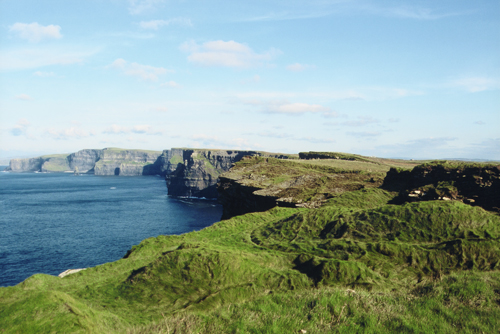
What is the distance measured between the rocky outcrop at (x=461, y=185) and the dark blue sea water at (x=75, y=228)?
49.2 meters

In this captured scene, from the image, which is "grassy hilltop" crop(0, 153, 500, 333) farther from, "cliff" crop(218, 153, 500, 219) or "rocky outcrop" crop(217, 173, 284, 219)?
"rocky outcrop" crop(217, 173, 284, 219)

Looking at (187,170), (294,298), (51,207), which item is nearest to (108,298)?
(294,298)

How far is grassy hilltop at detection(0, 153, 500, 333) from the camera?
6930mm

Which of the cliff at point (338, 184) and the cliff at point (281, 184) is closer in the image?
the cliff at point (338, 184)

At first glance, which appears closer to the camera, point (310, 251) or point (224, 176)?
point (310, 251)

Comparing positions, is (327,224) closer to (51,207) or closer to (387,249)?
(387,249)

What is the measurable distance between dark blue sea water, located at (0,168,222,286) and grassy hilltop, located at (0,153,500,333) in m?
43.9

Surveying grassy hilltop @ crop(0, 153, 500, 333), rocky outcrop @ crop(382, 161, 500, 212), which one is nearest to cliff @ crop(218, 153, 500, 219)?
rocky outcrop @ crop(382, 161, 500, 212)

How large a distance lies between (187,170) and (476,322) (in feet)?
522

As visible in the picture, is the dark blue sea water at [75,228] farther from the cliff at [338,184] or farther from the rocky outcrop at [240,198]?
the cliff at [338,184]

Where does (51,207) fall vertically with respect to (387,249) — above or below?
below

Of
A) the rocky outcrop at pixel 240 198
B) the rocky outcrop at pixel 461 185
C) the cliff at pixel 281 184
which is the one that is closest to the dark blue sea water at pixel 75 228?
the rocky outcrop at pixel 240 198

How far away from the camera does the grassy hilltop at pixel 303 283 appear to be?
6.93m

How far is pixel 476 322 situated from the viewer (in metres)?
6.89
